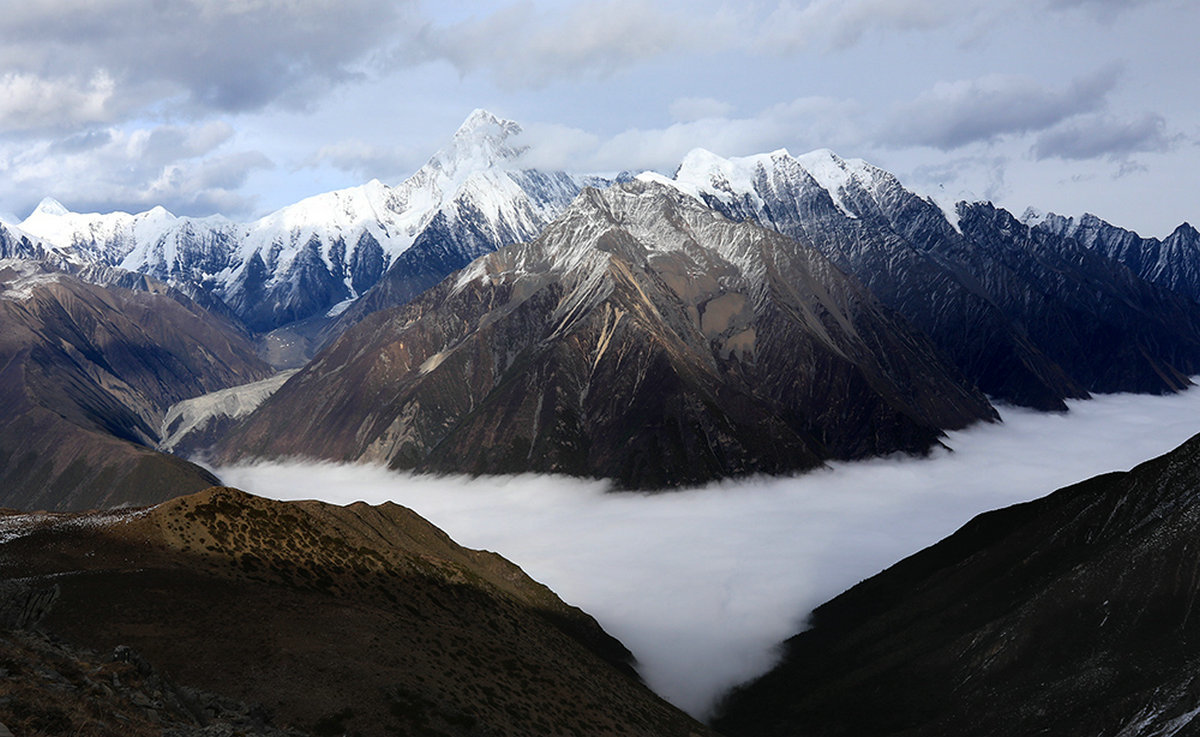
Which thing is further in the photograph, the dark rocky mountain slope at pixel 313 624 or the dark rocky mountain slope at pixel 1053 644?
the dark rocky mountain slope at pixel 1053 644

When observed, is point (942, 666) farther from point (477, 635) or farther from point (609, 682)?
point (477, 635)

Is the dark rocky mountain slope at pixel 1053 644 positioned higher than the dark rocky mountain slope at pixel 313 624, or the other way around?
the dark rocky mountain slope at pixel 313 624

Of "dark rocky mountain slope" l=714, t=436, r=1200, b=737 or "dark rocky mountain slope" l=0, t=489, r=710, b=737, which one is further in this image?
"dark rocky mountain slope" l=714, t=436, r=1200, b=737

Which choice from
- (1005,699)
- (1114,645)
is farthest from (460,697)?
(1114,645)

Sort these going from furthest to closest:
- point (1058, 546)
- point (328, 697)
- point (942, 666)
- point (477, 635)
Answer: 1. point (1058, 546)
2. point (942, 666)
3. point (477, 635)
4. point (328, 697)

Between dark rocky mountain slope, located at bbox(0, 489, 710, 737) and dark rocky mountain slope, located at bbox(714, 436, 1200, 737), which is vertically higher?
dark rocky mountain slope, located at bbox(0, 489, 710, 737)
